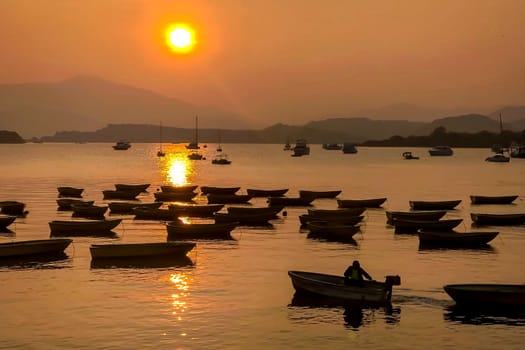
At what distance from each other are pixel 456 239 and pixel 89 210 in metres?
41.6

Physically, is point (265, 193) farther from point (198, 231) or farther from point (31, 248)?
point (31, 248)

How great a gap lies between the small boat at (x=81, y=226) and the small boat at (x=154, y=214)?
995 cm

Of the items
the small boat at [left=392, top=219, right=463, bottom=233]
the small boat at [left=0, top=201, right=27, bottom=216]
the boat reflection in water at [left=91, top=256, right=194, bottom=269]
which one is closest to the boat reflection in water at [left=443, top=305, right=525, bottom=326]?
the boat reflection in water at [left=91, top=256, right=194, bottom=269]

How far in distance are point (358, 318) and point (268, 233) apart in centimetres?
3153

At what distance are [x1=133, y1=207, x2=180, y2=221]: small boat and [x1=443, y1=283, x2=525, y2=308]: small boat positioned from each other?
146 feet

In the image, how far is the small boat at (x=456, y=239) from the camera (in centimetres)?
5822

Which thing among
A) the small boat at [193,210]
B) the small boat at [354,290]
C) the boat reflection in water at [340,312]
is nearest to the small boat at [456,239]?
the small boat at [354,290]

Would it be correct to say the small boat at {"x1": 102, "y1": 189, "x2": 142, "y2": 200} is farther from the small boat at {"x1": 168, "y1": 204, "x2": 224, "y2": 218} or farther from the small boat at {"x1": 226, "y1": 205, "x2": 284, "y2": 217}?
the small boat at {"x1": 226, "y1": 205, "x2": 284, "y2": 217}

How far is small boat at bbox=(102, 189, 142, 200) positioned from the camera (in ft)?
337

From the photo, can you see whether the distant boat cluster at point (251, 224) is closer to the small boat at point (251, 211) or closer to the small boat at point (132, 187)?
the small boat at point (251, 211)

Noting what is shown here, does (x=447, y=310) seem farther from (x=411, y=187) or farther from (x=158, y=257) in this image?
(x=411, y=187)

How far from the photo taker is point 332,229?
6203cm

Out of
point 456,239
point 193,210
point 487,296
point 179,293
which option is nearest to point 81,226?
point 193,210

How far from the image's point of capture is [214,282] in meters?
44.5
